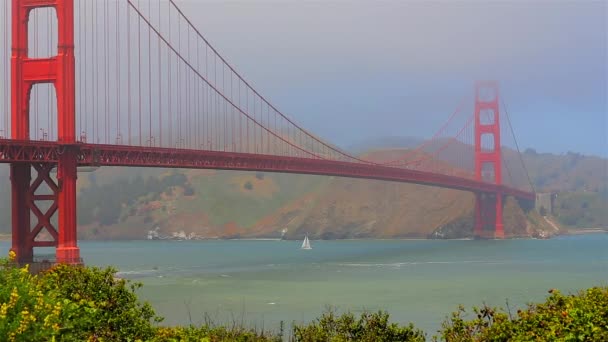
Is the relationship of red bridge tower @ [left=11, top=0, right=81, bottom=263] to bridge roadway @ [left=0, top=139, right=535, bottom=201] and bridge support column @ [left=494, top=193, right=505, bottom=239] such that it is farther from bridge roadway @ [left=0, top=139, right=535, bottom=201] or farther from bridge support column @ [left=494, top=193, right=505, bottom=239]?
bridge support column @ [left=494, top=193, right=505, bottom=239]

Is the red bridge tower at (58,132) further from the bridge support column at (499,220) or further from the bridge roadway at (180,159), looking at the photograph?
the bridge support column at (499,220)

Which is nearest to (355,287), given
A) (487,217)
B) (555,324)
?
(555,324)

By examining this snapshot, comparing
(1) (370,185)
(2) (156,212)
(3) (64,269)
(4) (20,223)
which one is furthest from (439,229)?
(3) (64,269)

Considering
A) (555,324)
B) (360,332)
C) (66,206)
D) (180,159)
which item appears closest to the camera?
(555,324)

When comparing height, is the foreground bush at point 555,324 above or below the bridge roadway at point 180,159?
below

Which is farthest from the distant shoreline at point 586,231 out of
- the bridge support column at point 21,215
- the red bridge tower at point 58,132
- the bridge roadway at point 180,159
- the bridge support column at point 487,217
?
the bridge support column at point 21,215

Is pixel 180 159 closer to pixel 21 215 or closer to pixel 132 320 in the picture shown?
pixel 21 215
